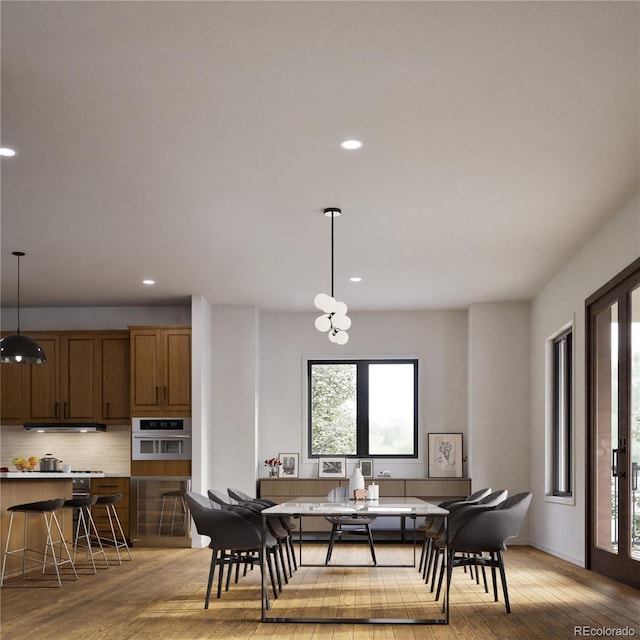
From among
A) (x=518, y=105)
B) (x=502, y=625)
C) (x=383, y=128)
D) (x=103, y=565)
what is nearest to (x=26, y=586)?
(x=103, y=565)

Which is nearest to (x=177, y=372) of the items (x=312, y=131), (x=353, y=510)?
(x=353, y=510)

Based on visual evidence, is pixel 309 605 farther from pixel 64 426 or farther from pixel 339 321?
pixel 64 426

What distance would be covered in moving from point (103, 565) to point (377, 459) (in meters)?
4.02

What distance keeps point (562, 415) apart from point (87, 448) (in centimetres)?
577

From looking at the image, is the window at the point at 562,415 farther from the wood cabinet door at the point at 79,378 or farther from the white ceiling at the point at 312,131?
the wood cabinet door at the point at 79,378

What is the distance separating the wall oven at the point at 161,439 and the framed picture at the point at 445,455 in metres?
3.13

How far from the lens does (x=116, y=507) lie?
9805 mm

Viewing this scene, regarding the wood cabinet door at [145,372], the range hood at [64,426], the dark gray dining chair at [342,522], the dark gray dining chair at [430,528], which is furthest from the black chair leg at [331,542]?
the range hood at [64,426]

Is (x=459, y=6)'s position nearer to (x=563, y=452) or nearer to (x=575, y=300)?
(x=575, y=300)

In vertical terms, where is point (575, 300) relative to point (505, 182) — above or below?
below

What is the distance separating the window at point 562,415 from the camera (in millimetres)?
8953

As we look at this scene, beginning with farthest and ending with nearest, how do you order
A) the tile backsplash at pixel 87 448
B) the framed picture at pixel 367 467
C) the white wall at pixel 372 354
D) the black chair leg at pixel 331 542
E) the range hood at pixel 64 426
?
1. the white wall at pixel 372 354
2. the framed picture at pixel 367 467
3. the tile backsplash at pixel 87 448
4. the range hood at pixel 64 426
5. the black chair leg at pixel 331 542

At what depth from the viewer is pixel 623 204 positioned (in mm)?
6238

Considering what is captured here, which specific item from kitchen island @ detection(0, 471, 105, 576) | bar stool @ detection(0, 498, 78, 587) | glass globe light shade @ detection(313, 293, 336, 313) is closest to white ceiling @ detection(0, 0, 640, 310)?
glass globe light shade @ detection(313, 293, 336, 313)
